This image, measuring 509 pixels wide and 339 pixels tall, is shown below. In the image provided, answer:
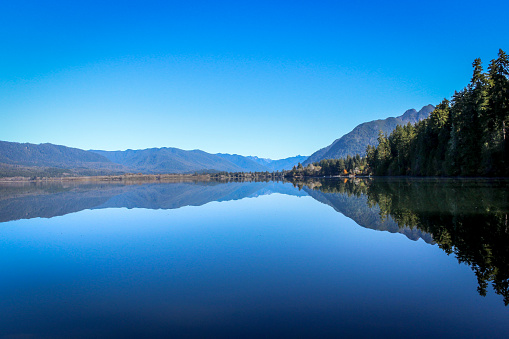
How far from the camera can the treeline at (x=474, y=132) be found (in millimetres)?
49428

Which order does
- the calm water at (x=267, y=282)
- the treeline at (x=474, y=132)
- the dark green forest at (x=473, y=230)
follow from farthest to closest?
the treeline at (x=474, y=132) < the dark green forest at (x=473, y=230) < the calm water at (x=267, y=282)

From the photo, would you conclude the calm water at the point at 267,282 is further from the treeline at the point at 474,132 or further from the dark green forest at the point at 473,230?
the treeline at the point at 474,132

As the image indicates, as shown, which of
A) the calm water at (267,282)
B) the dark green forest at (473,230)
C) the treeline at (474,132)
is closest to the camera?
the calm water at (267,282)

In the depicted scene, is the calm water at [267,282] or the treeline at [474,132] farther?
the treeline at [474,132]

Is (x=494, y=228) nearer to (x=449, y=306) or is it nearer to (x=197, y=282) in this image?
(x=449, y=306)

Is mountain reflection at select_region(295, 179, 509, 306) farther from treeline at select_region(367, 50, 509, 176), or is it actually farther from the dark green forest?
treeline at select_region(367, 50, 509, 176)

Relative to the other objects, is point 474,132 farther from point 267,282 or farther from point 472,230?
point 267,282

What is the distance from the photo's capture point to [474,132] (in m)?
55.1

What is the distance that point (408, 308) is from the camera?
291 inches

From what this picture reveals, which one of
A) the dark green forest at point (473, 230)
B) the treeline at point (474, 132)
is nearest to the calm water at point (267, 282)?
the dark green forest at point (473, 230)

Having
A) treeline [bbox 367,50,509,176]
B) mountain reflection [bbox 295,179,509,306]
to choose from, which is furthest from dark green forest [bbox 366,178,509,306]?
treeline [bbox 367,50,509,176]

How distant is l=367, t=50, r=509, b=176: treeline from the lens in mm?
49428

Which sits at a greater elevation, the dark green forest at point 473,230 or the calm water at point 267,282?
the dark green forest at point 473,230

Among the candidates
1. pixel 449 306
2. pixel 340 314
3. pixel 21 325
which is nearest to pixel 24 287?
pixel 21 325
